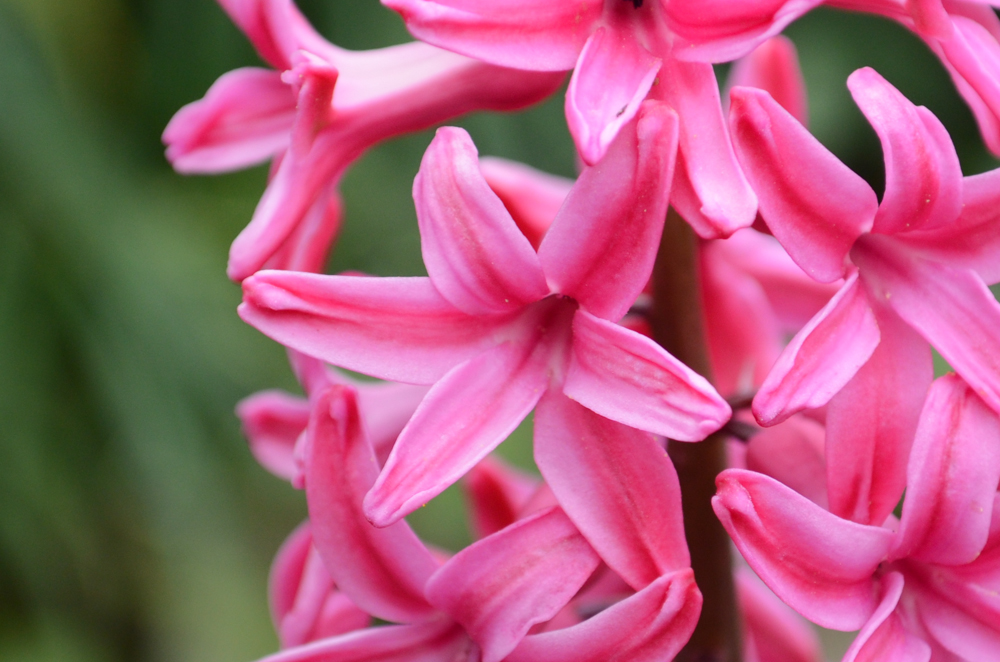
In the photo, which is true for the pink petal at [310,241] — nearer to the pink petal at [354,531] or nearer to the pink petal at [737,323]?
the pink petal at [354,531]

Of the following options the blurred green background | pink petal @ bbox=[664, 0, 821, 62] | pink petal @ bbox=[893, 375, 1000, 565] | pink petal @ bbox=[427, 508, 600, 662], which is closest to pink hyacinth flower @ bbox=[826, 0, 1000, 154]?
pink petal @ bbox=[664, 0, 821, 62]

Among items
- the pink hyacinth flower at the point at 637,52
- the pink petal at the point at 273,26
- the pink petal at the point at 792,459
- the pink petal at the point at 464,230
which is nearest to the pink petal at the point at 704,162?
the pink hyacinth flower at the point at 637,52

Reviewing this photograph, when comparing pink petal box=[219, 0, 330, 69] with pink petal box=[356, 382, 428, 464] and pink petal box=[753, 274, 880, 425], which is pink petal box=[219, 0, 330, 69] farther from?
pink petal box=[753, 274, 880, 425]

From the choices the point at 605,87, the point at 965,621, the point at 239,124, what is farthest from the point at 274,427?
the point at 965,621

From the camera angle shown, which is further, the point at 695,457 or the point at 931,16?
the point at 695,457

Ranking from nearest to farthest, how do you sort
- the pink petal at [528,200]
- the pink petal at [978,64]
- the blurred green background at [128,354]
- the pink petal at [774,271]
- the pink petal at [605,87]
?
1. the pink petal at [605,87]
2. the pink petal at [978,64]
3. the pink petal at [528,200]
4. the pink petal at [774,271]
5. the blurred green background at [128,354]

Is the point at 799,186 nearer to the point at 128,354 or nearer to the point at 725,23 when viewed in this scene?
the point at 725,23

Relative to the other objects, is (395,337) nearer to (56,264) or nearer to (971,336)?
(971,336)
